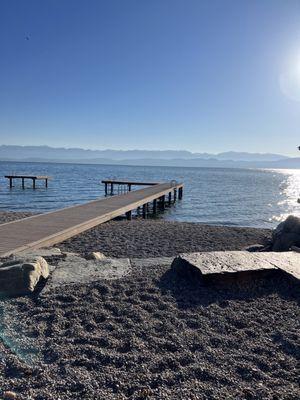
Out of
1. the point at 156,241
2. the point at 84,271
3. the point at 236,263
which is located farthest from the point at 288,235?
the point at 84,271

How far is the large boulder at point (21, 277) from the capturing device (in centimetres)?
433

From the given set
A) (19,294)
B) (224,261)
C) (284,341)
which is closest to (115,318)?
(19,294)

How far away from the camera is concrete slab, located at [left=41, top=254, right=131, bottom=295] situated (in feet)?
15.3

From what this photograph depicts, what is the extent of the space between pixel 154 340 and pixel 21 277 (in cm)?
209

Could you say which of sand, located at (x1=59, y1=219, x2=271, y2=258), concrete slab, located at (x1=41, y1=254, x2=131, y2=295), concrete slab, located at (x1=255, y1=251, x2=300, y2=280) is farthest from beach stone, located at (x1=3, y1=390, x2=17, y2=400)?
sand, located at (x1=59, y1=219, x2=271, y2=258)

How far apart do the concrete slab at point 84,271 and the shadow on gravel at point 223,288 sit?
2.44 feet

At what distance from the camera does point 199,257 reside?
17.2ft

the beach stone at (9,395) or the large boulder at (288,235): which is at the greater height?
the large boulder at (288,235)

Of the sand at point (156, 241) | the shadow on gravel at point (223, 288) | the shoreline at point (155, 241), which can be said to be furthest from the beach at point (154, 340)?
the sand at point (156, 241)

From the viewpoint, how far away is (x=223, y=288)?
4.61 metres

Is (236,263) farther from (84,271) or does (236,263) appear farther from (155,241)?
(155,241)

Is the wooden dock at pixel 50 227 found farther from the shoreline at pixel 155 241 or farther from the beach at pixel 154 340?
the beach at pixel 154 340

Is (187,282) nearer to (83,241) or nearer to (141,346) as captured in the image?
(141,346)

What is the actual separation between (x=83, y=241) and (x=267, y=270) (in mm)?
5985
